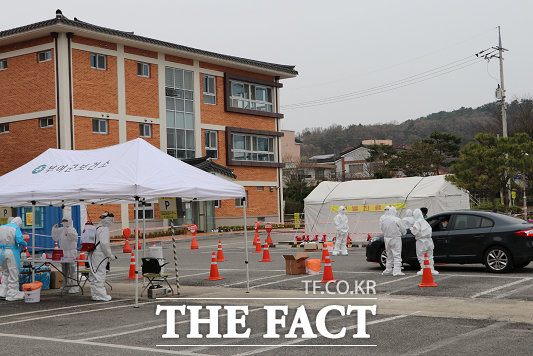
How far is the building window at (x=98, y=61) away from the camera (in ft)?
117

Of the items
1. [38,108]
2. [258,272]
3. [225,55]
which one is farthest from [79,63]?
[258,272]

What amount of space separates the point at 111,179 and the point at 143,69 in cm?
2840

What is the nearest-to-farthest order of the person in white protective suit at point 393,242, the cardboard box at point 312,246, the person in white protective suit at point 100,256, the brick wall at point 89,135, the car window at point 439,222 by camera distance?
the person in white protective suit at point 100,256 → the person in white protective suit at point 393,242 → the car window at point 439,222 → the cardboard box at point 312,246 → the brick wall at point 89,135

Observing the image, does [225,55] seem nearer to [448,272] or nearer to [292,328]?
[448,272]

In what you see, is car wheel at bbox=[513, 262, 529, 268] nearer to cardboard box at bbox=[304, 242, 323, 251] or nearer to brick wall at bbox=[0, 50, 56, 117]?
cardboard box at bbox=[304, 242, 323, 251]

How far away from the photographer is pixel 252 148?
155ft

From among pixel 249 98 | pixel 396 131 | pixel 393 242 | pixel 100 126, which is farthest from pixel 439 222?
pixel 396 131

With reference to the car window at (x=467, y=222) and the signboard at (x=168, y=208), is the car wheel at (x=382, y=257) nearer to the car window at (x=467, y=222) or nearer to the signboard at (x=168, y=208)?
the car window at (x=467, y=222)

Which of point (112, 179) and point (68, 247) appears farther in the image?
point (68, 247)

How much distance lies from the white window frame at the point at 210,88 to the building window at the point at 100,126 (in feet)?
31.0

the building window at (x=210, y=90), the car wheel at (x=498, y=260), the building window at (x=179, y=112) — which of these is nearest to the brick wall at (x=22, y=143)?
the building window at (x=179, y=112)

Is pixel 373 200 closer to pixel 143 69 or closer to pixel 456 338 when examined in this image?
pixel 143 69

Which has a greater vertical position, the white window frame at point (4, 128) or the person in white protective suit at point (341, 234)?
the white window frame at point (4, 128)

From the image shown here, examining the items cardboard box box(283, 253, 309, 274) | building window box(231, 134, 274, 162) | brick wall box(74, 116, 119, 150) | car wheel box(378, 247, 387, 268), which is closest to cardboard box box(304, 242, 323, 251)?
car wheel box(378, 247, 387, 268)
